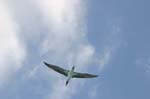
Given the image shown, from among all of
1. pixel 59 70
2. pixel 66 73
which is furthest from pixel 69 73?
pixel 59 70

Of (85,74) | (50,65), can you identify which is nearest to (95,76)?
(85,74)

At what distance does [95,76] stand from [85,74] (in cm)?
600

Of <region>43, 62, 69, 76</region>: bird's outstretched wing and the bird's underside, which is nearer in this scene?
<region>43, 62, 69, 76</region>: bird's outstretched wing

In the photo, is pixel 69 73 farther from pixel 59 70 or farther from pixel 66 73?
pixel 59 70

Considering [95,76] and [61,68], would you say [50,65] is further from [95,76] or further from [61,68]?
[95,76]

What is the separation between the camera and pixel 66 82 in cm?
19112

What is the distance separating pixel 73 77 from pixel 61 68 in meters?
6.33

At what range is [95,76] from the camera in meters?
194

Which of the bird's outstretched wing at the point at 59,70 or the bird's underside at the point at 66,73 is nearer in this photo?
the bird's outstretched wing at the point at 59,70

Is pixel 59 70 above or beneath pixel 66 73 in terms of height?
above

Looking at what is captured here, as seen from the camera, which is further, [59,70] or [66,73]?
[59,70]

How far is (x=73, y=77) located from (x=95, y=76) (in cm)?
969

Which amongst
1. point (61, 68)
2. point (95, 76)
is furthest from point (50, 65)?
point (95, 76)

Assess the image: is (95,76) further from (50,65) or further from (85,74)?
(50,65)
